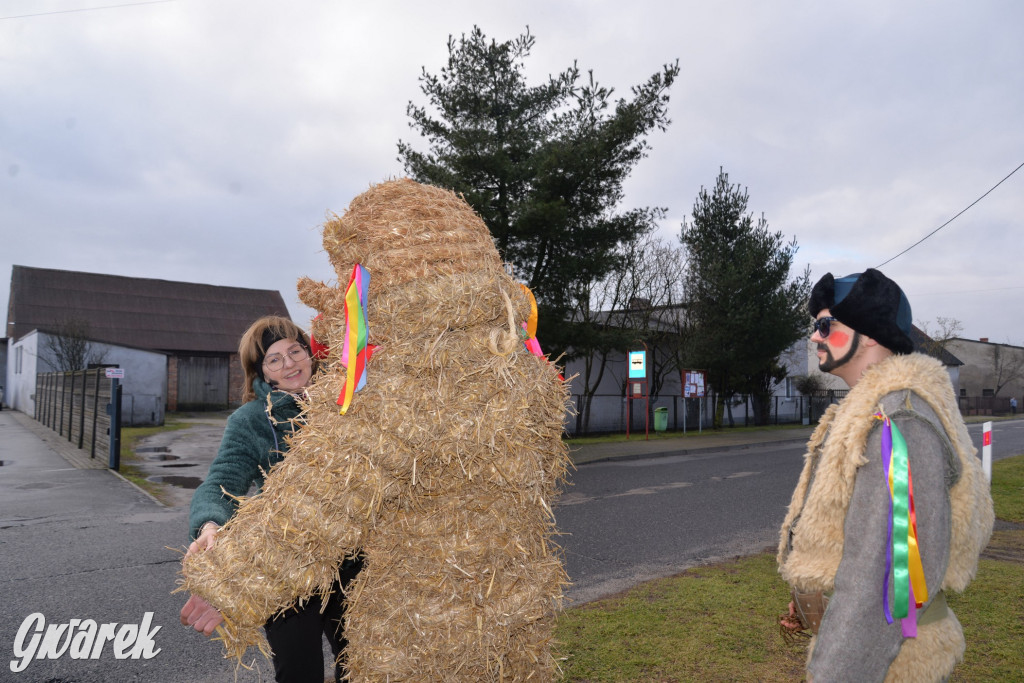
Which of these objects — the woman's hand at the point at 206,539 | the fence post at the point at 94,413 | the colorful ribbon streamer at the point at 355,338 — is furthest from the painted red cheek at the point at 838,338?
the fence post at the point at 94,413

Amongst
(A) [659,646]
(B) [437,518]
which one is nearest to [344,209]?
(B) [437,518]

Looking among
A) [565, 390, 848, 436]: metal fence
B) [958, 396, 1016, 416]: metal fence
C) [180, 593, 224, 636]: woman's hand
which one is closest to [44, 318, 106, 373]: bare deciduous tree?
[565, 390, 848, 436]: metal fence

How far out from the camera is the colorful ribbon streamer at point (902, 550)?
5.53ft

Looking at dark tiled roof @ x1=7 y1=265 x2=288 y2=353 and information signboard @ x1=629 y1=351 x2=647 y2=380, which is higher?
dark tiled roof @ x1=7 y1=265 x2=288 y2=353

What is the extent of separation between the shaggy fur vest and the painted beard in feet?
0.35

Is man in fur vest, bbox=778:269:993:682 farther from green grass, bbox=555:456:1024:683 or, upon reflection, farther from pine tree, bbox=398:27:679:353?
pine tree, bbox=398:27:679:353

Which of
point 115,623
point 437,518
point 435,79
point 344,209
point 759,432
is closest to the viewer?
point 437,518

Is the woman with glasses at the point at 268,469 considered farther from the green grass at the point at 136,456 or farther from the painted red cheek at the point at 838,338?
the green grass at the point at 136,456

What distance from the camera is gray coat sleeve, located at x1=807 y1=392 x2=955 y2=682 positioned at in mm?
1668

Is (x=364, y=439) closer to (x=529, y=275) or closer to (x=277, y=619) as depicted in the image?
(x=277, y=619)

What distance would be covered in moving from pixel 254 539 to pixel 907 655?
182 cm

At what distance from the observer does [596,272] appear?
54.0 feet

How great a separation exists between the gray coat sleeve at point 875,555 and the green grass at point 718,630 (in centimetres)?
160

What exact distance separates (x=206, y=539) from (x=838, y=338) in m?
2.10
